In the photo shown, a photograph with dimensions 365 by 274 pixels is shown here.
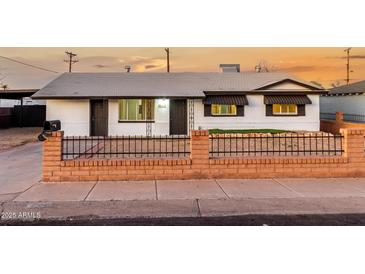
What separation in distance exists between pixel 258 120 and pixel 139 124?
6606mm

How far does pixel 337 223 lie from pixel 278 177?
279 cm

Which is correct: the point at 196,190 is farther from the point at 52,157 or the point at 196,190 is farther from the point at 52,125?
the point at 52,125

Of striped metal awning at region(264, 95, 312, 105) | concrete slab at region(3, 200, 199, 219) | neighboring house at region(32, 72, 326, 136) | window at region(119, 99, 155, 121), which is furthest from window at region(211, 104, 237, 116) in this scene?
concrete slab at region(3, 200, 199, 219)

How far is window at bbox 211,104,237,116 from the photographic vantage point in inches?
730

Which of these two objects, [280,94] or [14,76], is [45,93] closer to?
[14,76]

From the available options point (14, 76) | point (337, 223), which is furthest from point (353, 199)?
point (14, 76)

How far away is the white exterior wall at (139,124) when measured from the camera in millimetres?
Result: 17906

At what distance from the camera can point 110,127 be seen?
17891mm

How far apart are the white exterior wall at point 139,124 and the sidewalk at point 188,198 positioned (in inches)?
424

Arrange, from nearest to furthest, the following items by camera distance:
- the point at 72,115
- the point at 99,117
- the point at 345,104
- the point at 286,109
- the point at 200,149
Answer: the point at 200,149 → the point at 72,115 → the point at 99,117 → the point at 286,109 → the point at 345,104

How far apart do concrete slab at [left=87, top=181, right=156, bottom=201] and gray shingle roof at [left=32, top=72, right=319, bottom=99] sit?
34.9 feet

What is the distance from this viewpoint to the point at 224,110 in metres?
18.7

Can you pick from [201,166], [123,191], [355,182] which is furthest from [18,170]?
[355,182]

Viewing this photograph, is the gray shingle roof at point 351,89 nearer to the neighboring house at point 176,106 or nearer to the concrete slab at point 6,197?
the neighboring house at point 176,106
